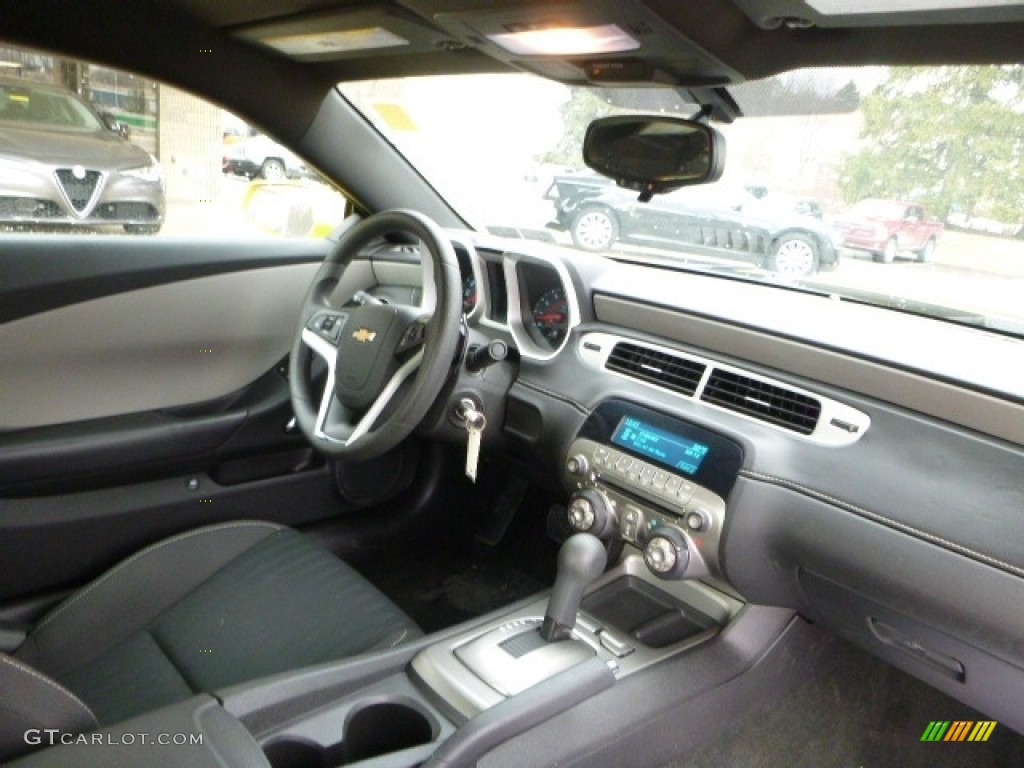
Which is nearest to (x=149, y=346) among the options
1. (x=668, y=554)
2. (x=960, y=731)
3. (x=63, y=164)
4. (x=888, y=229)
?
(x=63, y=164)

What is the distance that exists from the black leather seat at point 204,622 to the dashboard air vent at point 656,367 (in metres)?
0.79

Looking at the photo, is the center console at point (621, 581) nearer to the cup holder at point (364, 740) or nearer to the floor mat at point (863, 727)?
the cup holder at point (364, 740)

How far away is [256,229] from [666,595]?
69.6 inches

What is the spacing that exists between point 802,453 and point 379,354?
964 millimetres

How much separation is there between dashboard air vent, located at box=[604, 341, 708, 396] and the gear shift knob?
0.42 meters

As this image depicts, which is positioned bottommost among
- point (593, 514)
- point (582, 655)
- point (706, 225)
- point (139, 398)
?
point (582, 655)

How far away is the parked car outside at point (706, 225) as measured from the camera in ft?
6.91

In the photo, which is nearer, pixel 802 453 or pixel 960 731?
pixel 802 453

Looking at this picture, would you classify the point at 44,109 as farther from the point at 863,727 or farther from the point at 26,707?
the point at 863,727

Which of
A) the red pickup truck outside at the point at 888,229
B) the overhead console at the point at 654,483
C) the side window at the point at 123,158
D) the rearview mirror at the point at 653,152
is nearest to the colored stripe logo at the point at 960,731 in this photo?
the overhead console at the point at 654,483

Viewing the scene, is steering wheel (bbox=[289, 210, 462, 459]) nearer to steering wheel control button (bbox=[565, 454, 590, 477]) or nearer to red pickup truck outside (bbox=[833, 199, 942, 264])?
steering wheel control button (bbox=[565, 454, 590, 477])

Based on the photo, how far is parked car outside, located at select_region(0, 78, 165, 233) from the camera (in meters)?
2.24

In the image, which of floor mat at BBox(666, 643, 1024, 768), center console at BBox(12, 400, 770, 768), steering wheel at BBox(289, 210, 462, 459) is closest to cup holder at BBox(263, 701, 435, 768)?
center console at BBox(12, 400, 770, 768)

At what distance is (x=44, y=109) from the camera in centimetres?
225
